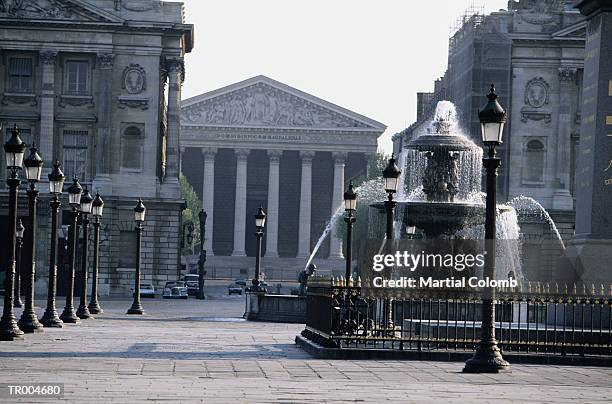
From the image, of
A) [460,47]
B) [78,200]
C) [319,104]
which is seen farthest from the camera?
[319,104]

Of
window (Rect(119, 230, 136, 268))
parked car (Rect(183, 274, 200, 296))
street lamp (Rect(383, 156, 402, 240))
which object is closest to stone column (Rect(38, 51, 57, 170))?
window (Rect(119, 230, 136, 268))

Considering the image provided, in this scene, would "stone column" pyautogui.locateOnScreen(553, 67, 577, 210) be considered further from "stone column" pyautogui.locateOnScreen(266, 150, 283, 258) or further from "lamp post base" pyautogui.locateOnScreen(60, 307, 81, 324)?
"stone column" pyautogui.locateOnScreen(266, 150, 283, 258)

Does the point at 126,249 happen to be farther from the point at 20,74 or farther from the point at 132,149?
the point at 20,74

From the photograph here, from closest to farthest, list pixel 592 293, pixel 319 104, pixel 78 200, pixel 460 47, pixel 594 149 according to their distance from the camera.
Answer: pixel 592 293 → pixel 594 149 → pixel 78 200 → pixel 460 47 → pixel 319 104

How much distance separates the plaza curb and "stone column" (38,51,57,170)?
6916cm

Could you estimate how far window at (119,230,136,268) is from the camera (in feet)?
320

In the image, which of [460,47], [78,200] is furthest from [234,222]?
[78,200]

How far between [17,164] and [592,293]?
1249 cm

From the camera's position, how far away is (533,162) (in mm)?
106312

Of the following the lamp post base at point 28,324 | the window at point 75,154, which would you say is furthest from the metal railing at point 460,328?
the window at point 75,154

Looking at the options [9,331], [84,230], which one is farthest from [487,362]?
[84,230]

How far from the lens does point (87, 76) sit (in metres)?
99.9

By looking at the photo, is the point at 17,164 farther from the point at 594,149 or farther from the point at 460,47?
the point at 460,47

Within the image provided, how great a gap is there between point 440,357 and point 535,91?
7741 centimetres
